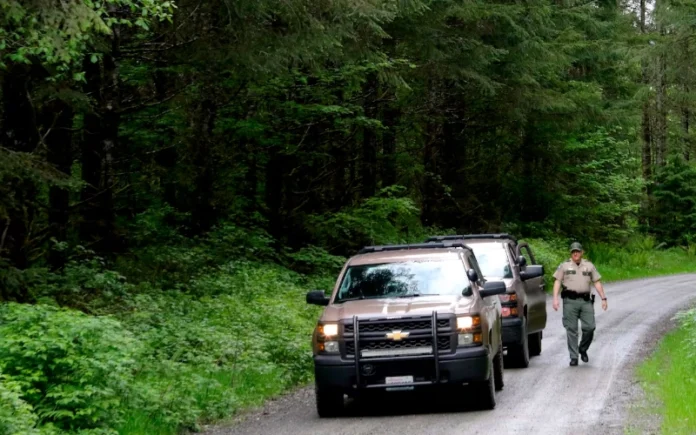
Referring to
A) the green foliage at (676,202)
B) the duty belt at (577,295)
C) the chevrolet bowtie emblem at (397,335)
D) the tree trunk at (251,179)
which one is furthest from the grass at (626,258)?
the chevrolet bowtie emblem at (397,335)

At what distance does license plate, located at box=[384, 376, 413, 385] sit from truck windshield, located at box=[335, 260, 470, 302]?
53.6 inches

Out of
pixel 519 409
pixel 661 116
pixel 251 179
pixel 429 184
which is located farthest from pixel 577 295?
pixel 661 116

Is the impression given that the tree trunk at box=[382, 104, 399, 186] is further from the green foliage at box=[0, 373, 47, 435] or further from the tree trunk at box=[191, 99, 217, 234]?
the green foliage at box=[0, 373, 47, 435]

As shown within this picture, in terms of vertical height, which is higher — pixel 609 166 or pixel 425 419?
pixel 609 166

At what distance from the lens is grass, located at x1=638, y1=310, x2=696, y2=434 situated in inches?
396

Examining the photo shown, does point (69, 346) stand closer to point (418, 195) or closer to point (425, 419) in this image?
point (425, 419)

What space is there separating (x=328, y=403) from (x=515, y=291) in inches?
205

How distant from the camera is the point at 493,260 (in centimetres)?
1675

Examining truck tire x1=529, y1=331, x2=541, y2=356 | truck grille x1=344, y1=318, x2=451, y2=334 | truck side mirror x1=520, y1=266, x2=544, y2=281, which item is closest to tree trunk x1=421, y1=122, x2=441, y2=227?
truck tire x1=529, y1=331, x2=541, y2=356

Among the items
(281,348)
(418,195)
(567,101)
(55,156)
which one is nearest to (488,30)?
(567,101)

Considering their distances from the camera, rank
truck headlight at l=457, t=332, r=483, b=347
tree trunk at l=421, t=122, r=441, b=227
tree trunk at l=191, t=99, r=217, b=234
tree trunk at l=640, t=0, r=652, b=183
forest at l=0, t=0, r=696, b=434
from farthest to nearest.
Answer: tree trunk at l=640, t=0, r=652, b=183
tree trunk at l=421, t=122, r=441, b=227
tree trunk at l=191, t=99, r=217, b=234
truck headlight at l=457, t=332, r=483, b=347
forest at l=0, t=0, r=696, b=434

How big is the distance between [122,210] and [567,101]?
16.0 meters

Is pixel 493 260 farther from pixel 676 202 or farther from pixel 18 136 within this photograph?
pixel 676 202

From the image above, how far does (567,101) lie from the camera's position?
3338 centimetres
